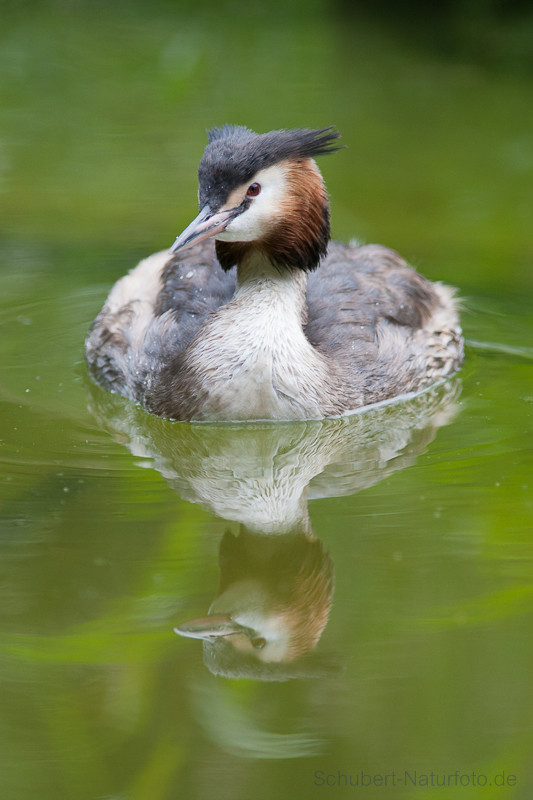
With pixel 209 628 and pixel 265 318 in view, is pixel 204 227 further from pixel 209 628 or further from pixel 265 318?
pixel 209 628

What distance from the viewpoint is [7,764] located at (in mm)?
3781

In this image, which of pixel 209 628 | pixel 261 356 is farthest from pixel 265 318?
pixel 209 628

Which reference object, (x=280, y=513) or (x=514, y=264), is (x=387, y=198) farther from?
(x=280, y=513)

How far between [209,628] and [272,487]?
4.45 feet

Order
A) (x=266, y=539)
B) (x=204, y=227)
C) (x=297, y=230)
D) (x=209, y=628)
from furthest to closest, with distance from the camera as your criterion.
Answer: (x=297, y=230), (x=204, y=227), (x=266, y=539), (x=209, y=628)

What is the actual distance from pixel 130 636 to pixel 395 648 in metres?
0.96

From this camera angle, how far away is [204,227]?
568 cm

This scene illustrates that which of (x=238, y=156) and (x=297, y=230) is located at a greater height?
(x=238, y=156)

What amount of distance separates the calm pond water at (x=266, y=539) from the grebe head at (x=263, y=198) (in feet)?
3.02

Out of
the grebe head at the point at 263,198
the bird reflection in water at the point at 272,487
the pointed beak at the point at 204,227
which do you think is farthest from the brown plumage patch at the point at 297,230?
the bird reflection in water at the point at 272,487

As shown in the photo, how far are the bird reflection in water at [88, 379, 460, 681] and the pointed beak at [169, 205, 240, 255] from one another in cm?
105

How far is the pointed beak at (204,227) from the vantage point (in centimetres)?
561

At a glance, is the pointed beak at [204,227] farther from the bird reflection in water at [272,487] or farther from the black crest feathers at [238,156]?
the bird reflection in water at [272,487]

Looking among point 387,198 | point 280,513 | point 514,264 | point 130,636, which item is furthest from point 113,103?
point 130,636
